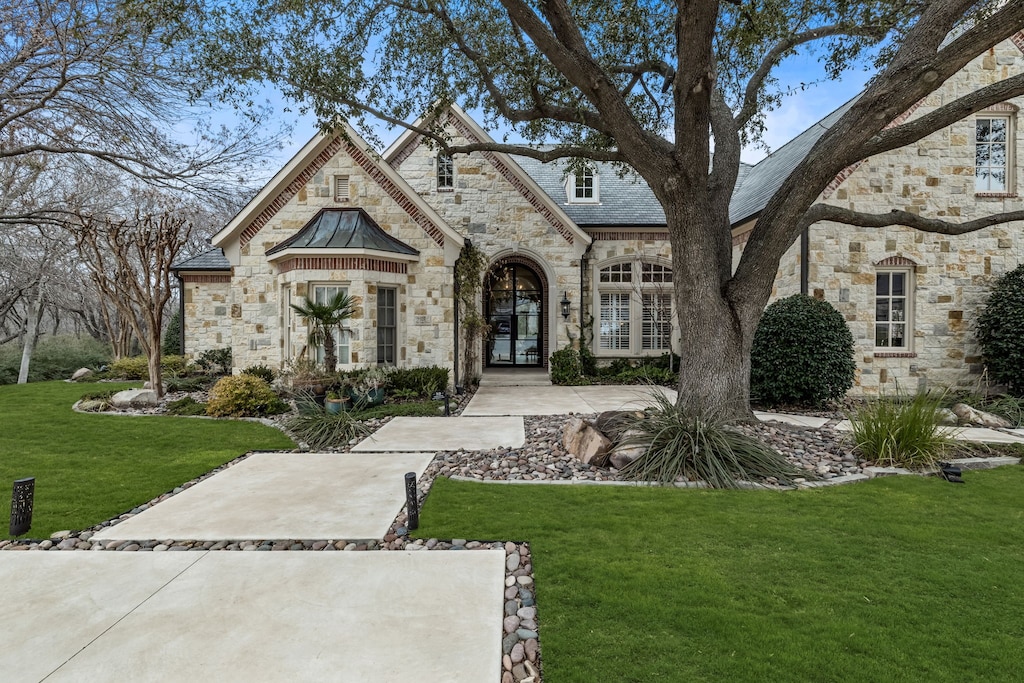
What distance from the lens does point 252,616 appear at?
2.82 metres

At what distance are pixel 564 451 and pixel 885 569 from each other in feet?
11.8

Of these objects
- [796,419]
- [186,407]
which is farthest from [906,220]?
[186,407]

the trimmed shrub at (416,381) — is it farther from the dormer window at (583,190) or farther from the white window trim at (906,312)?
the white window trim at (906,312)

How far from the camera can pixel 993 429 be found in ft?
25.7

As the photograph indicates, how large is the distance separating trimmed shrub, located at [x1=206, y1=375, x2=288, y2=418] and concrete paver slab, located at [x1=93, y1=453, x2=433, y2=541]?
11.9 feet

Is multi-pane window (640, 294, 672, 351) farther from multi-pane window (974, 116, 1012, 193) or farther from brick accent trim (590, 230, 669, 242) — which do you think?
multi-pane window (974, 116, 1012, 193)

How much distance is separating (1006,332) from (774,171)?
250 inches

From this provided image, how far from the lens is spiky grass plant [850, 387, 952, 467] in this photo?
5.92 metres

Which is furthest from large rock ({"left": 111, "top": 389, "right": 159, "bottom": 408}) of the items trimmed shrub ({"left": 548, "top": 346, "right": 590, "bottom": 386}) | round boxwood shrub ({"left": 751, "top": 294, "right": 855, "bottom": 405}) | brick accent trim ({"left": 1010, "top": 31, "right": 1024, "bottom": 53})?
brick accent trim ({"left": 1010, "top": 31, "right": 1024, "bottom": 53})

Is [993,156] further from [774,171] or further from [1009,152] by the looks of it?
[774,171]

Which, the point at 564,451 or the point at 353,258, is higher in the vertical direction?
the point at 353,258

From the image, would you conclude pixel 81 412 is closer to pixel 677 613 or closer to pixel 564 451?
pixel 564 451

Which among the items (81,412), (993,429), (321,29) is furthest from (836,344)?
(81,412)

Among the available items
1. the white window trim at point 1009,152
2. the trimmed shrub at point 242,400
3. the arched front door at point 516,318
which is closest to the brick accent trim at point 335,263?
the trimmed shrub at point 242,400
